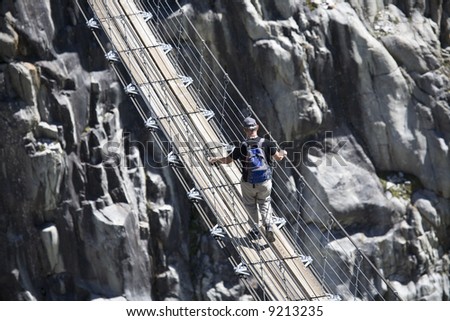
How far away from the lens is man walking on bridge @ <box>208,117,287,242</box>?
2019 cm

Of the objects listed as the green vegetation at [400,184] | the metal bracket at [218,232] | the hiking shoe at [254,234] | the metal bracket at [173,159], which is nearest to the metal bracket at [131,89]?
the metal bracket at [173,159]

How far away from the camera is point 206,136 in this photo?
75.1 ft

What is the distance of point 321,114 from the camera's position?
27.0 meters

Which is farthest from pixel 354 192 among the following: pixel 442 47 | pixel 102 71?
pixel 102 71

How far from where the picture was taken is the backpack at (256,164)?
2023 cm

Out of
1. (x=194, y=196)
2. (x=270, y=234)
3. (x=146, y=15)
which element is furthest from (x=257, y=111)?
(x=270, y=234)

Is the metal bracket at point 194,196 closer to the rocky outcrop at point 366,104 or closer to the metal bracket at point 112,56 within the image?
the metal bracket at point 112,56

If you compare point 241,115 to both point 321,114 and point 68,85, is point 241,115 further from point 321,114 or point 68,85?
point 68,85

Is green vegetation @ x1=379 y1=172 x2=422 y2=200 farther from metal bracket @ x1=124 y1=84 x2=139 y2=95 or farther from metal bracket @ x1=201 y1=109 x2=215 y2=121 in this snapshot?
metal bracket @ x1=124 y1=84 x2=139 y2=95

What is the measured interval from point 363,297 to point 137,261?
14.6ft

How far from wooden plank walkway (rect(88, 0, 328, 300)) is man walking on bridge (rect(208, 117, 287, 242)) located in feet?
1.13

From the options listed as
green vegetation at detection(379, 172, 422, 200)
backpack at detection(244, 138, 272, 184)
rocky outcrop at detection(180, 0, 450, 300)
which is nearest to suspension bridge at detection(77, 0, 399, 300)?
rocky outcrop at detection(180, 0, 450, 300)

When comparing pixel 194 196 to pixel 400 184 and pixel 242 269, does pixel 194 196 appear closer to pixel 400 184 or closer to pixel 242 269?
Result: pixel 242 269

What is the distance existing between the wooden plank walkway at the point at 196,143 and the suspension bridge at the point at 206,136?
0.05ft
